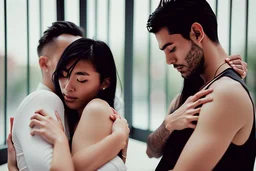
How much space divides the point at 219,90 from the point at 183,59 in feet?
0.75

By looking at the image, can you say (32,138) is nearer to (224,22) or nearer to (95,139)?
(95,139)

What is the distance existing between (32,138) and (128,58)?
1589 millimetres

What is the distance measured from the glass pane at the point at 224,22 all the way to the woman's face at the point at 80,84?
3.54 ft

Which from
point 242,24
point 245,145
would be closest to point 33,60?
point 242,24

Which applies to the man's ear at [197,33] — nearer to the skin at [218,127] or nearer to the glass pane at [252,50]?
the skin at [218,127]

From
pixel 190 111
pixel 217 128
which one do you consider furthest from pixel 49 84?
pixel 217 128

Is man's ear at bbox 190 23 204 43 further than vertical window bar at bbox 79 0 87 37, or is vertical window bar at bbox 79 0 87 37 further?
vertical window bar at bbox 79 0 87 37

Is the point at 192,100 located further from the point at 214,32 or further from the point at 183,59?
the point at 214,32

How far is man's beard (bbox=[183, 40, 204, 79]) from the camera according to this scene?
1.03 m

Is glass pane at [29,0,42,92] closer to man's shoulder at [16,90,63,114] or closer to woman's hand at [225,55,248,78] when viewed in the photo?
man's shoulder at [16,90,63,114]

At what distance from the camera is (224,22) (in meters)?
1.79

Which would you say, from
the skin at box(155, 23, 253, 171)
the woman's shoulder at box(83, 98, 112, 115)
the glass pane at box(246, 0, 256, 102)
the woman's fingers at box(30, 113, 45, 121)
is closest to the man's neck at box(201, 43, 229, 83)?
the skin at box(155, 23, 253, 171)

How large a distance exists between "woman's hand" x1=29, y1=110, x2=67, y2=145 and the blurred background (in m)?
0.71

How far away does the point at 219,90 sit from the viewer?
0.88 m
